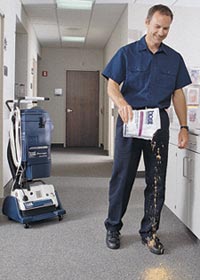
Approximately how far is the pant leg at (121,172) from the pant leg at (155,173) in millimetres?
86

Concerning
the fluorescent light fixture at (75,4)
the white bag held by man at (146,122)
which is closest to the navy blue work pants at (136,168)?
the white bag held by man at (146,122)

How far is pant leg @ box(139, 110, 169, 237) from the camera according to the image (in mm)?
2242

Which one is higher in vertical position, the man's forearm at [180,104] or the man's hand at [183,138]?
the man's forearm at [180,104]

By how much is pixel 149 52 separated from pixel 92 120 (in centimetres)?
683

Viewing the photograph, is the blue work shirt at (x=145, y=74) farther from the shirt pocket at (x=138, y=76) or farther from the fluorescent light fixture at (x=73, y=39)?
the fluorescent light fixture at (x=73, y=39)

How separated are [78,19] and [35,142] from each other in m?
3.68

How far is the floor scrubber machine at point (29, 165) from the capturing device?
9.42 ft

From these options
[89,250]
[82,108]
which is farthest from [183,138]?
[82,108]

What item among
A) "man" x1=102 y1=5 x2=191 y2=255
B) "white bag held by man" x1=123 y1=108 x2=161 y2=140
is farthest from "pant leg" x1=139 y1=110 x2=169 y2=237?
"white bag held by man" x1=123 y1=108 x2=161 y2=140

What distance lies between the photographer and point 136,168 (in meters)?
2.34

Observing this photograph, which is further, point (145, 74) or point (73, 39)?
point (73, 39)

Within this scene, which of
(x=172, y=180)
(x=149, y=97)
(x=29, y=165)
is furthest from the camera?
(x=29, y=165)

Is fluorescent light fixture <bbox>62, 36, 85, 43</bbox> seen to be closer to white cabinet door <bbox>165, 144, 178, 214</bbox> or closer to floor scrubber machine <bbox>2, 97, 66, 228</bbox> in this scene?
floor scrubber machine <bbox>2, 97, 66, 228</bbox>

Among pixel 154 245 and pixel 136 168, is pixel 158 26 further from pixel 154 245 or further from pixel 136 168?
pixel 154 245
